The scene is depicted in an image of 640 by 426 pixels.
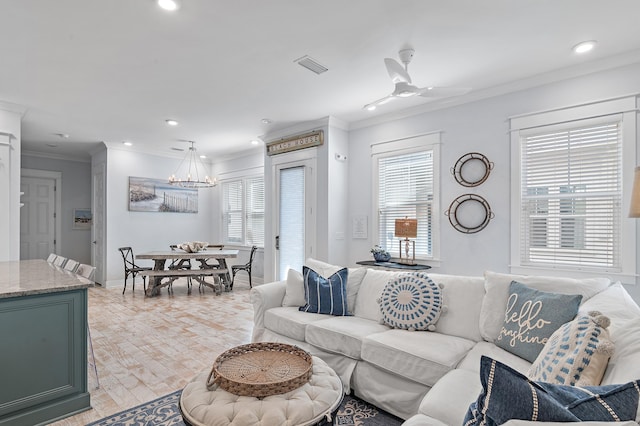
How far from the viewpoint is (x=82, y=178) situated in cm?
795

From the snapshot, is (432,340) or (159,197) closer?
(432,340)

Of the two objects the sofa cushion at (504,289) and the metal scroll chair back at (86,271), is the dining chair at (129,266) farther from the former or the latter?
the sofa cushion at (504,289)

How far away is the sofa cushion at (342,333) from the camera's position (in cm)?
242

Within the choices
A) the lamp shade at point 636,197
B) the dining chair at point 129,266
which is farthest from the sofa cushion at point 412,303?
the dining chair at point 129,266

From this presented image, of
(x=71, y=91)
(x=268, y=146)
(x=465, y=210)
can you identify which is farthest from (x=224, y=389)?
(x=268, y=146)

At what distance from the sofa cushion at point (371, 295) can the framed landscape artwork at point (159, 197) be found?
228 inches

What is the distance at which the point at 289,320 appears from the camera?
2877 millimetres

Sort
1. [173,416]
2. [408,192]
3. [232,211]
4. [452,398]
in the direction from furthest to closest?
[232,211] → [408,192] → [173,416] → [452,398]

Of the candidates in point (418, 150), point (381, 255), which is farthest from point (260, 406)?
point (418, 150)

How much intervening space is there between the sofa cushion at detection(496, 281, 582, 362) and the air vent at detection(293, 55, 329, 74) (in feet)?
8.54

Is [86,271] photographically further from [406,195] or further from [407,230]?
[406,195]

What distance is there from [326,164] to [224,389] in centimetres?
385

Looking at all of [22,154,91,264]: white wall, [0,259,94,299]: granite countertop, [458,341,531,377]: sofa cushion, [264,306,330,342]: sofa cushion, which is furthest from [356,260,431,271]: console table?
[22,154,91,264]: white wall

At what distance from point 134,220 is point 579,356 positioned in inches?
295
